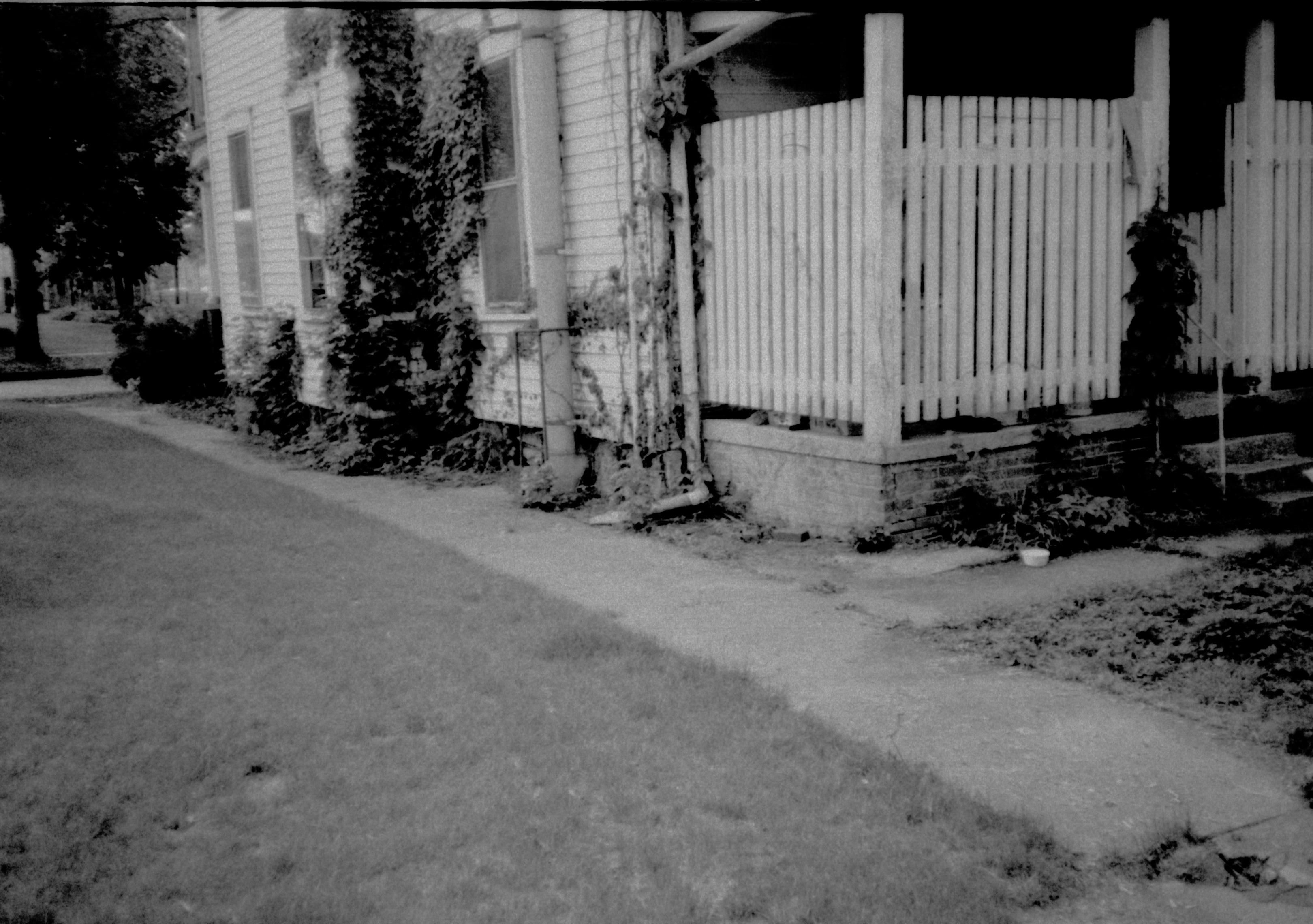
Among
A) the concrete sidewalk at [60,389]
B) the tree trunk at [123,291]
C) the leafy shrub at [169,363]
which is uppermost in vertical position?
the tree trunk at [123,291]

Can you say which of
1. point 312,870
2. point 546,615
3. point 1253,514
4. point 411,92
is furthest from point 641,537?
point 411,92

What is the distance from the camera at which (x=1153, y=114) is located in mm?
8414

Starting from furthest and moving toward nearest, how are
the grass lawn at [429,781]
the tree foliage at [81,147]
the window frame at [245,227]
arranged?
the tree foliage at [81,147] → the window frame at [245,227] → the grass lawn at [429,781]

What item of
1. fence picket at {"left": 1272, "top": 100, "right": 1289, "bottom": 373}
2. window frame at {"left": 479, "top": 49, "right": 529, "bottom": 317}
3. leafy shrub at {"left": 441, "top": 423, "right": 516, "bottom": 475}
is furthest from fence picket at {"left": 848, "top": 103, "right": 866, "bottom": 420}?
leafy shrub at {"left": 441, "top": 423, "right": 516, "bottom": 475}

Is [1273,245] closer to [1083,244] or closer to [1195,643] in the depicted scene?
[1083,244]

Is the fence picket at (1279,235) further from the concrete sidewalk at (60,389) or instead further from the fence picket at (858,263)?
the concrete sidewalk at (60,389)

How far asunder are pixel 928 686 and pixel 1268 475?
4.60 meters

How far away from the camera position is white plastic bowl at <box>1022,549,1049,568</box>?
739cm

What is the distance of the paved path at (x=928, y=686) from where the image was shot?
4.27m

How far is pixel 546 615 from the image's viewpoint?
6.54m

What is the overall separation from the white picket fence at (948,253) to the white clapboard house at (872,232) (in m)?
0.02

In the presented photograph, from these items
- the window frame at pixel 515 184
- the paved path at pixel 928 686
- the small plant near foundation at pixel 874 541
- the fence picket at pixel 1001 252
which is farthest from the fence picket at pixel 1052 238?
the window frame at pixel 515 184

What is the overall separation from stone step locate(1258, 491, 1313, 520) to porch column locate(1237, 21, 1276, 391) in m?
1.08

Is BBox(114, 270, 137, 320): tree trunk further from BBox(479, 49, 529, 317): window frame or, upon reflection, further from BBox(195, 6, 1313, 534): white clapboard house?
BBox(195, 6, 1313, 534): white clapboard house
